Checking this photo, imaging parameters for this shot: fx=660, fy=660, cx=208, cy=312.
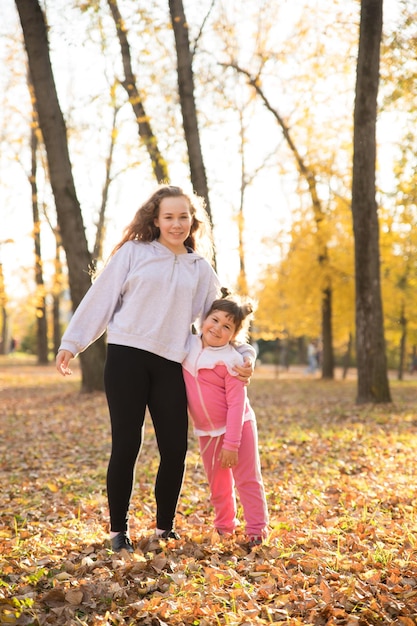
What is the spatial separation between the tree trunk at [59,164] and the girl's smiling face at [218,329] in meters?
6.25

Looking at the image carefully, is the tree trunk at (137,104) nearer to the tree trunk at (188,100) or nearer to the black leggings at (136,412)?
the tree trunk at (188,100)

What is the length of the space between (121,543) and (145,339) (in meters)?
1.18

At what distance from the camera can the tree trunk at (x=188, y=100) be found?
9.17 meters

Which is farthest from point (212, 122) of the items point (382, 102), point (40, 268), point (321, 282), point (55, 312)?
point (55, 312)

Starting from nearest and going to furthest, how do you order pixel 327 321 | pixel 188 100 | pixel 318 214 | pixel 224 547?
pixel 224 547
pixel 188 100
pixel 318 214
pixel 327 321

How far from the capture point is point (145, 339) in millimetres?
3717

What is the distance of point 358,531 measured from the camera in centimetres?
412

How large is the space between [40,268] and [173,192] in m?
19.7

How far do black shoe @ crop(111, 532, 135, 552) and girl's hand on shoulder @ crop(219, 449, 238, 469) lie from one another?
2.29ft

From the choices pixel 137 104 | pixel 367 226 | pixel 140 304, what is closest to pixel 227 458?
pixel 140 304

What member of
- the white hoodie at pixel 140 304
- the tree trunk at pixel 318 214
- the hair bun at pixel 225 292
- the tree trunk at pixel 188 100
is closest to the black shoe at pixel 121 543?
the white hoodie at pixel 140 304

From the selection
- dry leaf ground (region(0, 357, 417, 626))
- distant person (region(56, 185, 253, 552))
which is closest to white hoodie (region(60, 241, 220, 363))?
distant person (region(56, 185, 253, 552))

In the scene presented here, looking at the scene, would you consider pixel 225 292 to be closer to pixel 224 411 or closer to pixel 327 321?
pixel 224 411

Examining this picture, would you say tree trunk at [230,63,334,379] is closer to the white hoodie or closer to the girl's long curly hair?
the girl's long curly hair
